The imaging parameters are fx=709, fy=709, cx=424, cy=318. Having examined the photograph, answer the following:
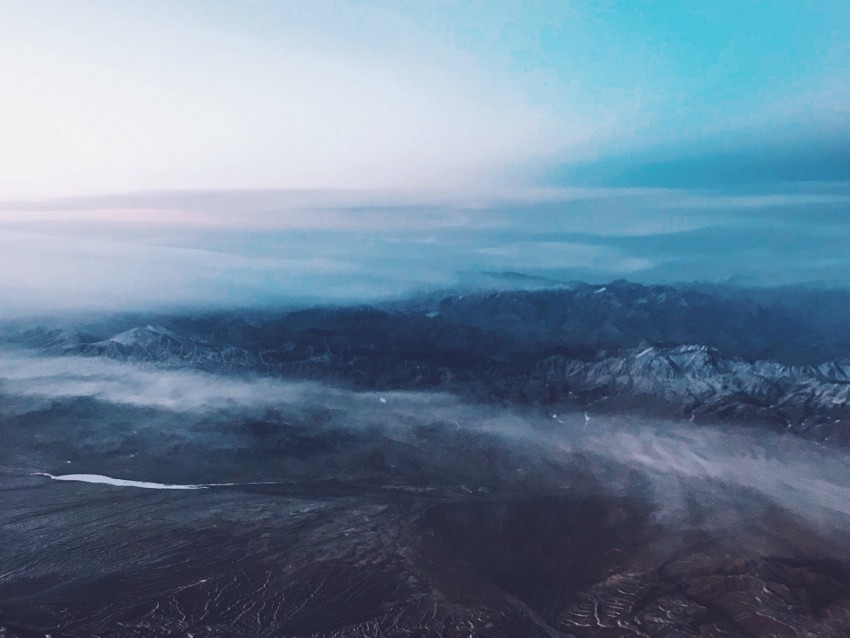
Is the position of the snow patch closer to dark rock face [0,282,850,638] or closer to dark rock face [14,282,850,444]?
dark rock face [0,282,850,638]

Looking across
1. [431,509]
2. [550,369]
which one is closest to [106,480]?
[431,509]

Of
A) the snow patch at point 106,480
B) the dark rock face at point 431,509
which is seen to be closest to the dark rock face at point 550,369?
the dark rock face at point 431,509

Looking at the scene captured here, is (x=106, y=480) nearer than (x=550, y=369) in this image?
Yes

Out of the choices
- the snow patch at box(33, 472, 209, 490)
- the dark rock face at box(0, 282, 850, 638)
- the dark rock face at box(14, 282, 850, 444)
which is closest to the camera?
the dark rock face at box(0, 282, 850, 638)

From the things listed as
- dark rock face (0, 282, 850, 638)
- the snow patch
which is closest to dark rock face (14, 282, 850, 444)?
dark rock face (0, 282, 850, 638)

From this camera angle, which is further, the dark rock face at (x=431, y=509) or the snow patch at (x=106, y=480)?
the snow patch at (x=106, y=480)

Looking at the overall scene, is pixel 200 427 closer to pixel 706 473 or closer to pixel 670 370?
pixel 706 473

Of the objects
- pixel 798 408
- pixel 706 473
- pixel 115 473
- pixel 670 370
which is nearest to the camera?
pixel 115 473

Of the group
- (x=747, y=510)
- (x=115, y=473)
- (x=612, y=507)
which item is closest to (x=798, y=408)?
(x=747, y=510)

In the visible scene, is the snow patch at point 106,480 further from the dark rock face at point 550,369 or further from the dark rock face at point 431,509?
the dark rock face at point 550,369

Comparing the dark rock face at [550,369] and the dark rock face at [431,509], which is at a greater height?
the dark rock face at [431,509]

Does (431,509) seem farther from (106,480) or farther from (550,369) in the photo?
(550,369)
